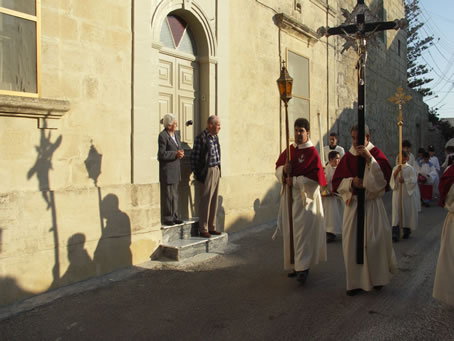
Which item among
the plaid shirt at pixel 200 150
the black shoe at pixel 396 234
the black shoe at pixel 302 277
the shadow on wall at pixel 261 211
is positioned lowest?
the black shoe at pixel 302 277

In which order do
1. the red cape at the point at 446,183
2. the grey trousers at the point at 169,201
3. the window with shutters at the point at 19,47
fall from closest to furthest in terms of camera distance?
the red cape at the point at 446,183
the window with shutters at the point at 19,47
the grey trousers at the point at 169,201

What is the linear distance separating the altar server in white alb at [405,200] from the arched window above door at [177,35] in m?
4.32

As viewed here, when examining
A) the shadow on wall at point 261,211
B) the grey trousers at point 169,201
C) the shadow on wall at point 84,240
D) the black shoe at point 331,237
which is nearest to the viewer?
the shadow on wall at point 84,240

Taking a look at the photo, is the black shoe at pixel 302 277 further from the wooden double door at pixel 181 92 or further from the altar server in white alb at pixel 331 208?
the wooden double door at pixel 181 92

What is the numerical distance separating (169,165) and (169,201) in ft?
1.75

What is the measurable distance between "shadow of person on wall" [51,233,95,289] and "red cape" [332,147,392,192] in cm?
313

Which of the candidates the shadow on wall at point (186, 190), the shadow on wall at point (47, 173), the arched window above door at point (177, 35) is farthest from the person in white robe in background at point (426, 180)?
the shadow on wall at point (47, 173)

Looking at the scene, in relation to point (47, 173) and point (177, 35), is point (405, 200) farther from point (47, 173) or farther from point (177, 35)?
point (47, 173)

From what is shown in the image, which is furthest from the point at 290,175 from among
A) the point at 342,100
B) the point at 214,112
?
the point at 342,100

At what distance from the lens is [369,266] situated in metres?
4.95

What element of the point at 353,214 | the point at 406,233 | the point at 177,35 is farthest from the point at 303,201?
the point at 177,35

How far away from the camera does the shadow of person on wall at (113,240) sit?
5621 millimetres

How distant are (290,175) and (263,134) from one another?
412cm

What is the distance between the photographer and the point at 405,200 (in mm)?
8367
